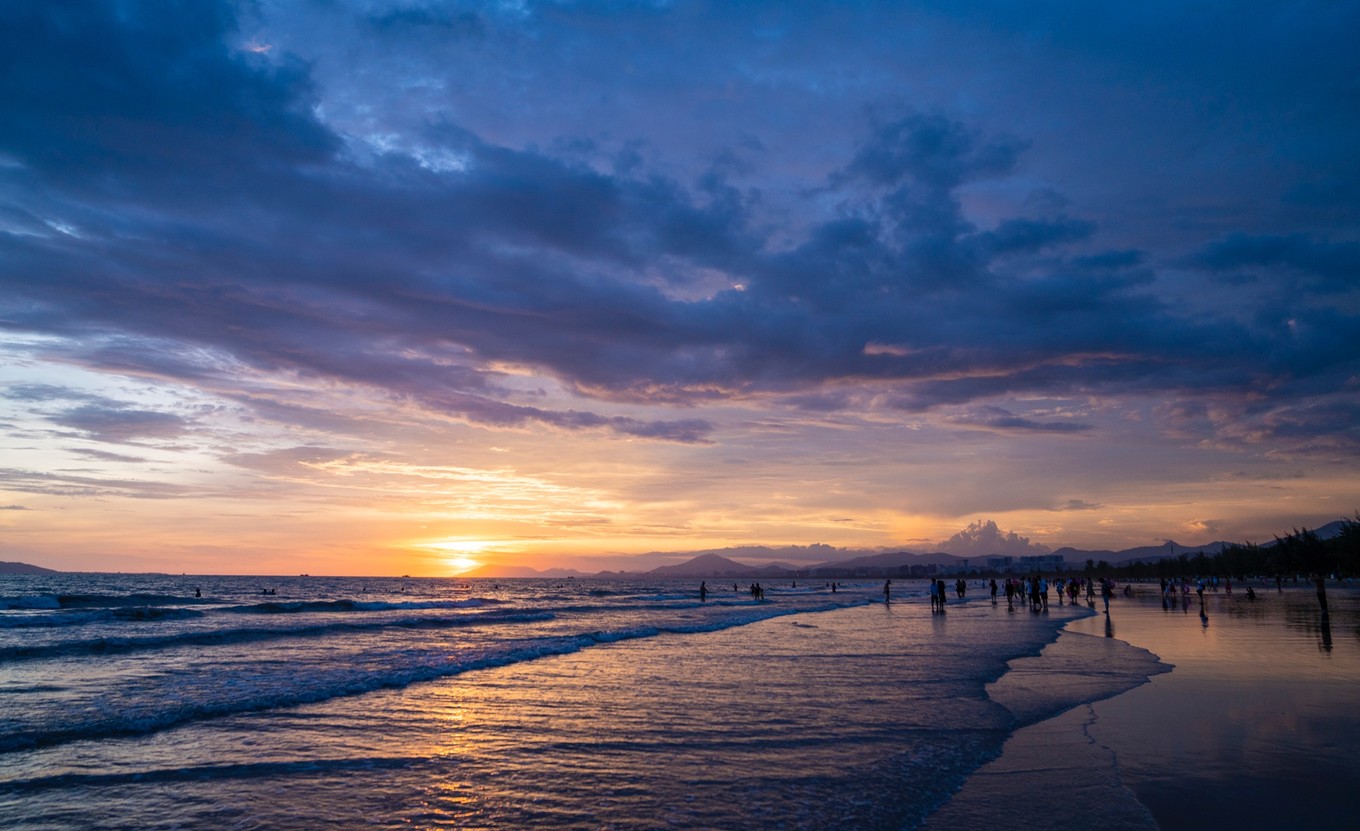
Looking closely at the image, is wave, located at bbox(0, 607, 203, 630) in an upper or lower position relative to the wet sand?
lower

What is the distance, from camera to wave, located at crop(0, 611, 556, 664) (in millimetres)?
22484

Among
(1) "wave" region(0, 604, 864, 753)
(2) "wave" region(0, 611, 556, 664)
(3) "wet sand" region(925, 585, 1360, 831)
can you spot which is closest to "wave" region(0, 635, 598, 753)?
(1) "wave" region(0, 604, 864, 753)

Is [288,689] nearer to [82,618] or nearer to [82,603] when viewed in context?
[82,618]

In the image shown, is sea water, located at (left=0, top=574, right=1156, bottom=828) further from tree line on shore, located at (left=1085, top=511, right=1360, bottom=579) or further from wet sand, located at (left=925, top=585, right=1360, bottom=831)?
tree line on shore, located at (left=1085, top=511, right=1360, bottom=579)

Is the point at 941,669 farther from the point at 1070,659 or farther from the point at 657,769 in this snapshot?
the point at 657,769

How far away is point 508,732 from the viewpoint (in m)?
11.3

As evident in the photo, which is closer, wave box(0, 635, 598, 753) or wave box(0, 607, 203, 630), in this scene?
wave box(0, 635, 598, 753)

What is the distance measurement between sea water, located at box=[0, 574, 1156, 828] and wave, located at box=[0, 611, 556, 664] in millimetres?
277

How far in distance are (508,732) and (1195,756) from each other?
933 cm

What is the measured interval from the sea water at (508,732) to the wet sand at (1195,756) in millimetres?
579

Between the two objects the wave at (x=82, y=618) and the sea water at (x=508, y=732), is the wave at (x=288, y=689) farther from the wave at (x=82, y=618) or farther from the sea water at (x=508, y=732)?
the wave at (x=82, y=618)

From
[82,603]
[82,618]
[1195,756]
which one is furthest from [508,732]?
[82,603]

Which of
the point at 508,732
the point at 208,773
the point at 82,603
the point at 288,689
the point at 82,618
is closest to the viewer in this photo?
the point at 208,773

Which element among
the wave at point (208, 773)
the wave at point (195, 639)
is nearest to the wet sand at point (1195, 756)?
the wave at point (208, 773)
